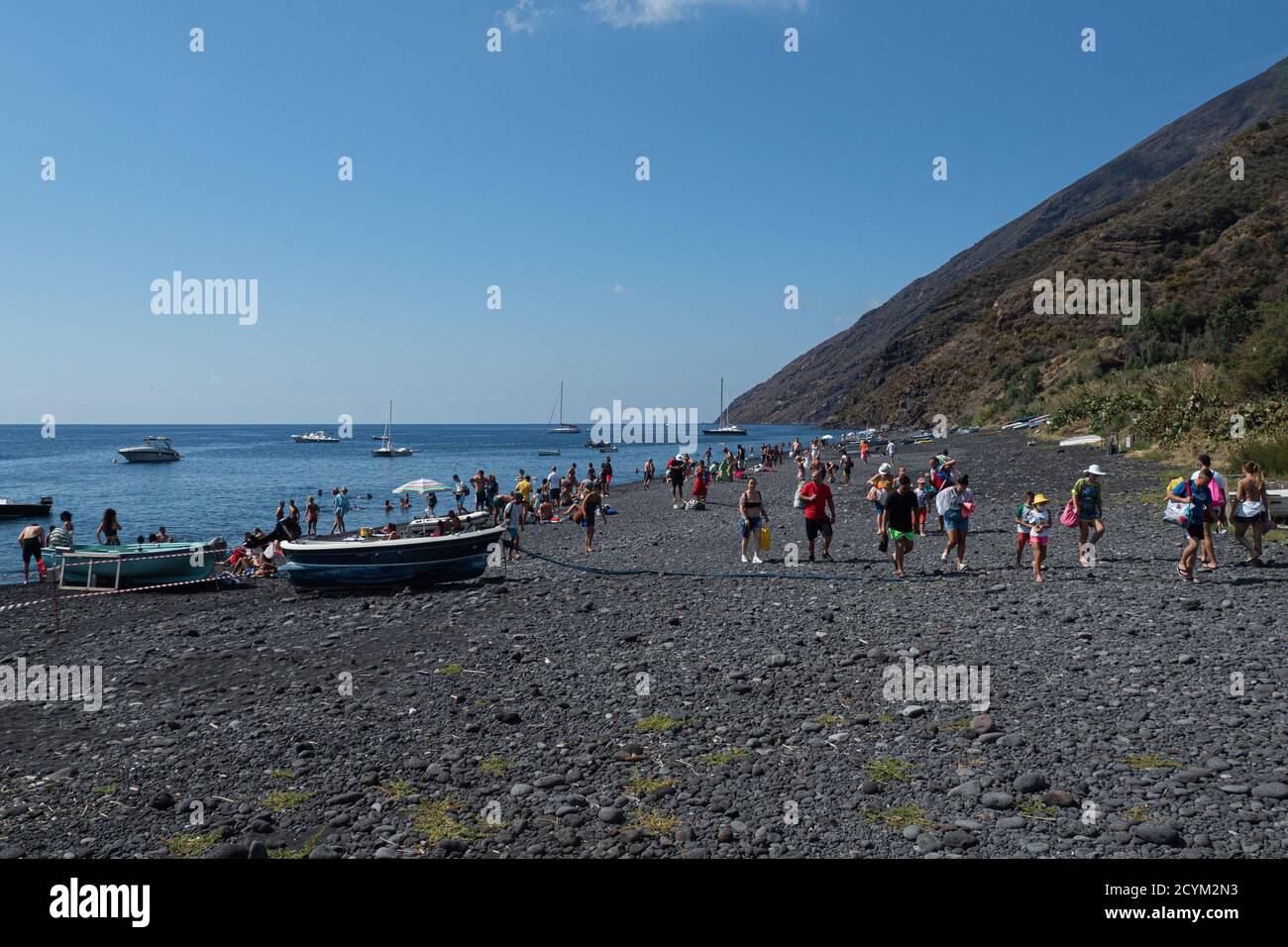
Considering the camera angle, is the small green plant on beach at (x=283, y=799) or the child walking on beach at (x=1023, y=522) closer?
the small green plant on beach at (x=283, y=799)

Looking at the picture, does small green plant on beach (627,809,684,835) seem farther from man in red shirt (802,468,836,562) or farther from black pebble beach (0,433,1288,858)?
man in red shirt (802,468,836,562)

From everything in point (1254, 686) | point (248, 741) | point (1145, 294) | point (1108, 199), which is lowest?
point (248, 741)

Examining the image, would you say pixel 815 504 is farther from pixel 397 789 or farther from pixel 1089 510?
pixel 397 789

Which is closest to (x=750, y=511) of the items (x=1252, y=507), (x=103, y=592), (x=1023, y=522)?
(x=1023, y=522)

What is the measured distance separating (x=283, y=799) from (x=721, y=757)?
3680 mm

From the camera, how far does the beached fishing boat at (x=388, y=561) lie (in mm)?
16328

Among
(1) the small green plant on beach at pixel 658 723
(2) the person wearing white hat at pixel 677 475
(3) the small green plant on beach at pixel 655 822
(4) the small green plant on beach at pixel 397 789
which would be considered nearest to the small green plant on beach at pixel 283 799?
(4) the small green plant on beach at pixel 397 789

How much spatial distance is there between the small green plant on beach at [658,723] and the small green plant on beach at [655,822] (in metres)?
1.65

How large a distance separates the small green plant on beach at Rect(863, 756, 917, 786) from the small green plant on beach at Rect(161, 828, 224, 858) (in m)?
5.05

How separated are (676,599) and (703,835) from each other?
25.9 feet

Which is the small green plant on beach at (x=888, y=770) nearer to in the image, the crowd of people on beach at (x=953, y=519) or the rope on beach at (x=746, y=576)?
the rope on beach at (x=746, y=576)

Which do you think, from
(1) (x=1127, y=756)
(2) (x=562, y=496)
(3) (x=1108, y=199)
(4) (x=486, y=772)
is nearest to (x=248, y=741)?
(4) (x=486, y=772)

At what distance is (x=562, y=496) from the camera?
38.2 meters
